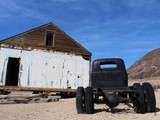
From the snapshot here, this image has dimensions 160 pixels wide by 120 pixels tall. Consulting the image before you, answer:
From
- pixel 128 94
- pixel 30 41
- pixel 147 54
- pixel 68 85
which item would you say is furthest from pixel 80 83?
pixel 147 54

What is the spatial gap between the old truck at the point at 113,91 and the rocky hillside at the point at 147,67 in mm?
60736

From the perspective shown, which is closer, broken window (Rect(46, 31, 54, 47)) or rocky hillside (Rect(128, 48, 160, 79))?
broken window (Rect(46, 31, 54, 47))

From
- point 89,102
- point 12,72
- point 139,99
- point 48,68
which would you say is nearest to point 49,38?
point 48,68

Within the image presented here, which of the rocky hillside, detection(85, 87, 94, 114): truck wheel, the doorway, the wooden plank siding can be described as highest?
the rocky hillside

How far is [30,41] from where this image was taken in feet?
99.8

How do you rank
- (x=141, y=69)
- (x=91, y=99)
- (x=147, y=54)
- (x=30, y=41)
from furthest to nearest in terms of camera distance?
1. (x=147, y=54)
2. (x=141, y=69)
3. (x=30, y=41)
4. (x=91, y=99)

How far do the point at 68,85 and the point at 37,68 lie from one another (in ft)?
9.73

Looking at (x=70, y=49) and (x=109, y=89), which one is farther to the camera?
(x=70, y=49)

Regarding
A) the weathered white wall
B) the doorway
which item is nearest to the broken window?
the weathered white wall

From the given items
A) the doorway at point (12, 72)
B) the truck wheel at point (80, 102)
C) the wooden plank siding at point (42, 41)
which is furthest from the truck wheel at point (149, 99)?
the wooden plank siding at point (42, 41)

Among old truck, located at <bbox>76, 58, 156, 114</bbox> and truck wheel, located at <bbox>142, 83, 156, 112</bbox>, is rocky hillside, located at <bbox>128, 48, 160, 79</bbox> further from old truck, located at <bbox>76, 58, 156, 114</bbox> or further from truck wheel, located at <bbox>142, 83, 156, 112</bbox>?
truck wheel, located at <bbox>142, 83, 156, 112</bbox>

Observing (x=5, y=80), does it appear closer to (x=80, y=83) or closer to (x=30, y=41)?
(x=30, y=41)

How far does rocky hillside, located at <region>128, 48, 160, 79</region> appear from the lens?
253 feet

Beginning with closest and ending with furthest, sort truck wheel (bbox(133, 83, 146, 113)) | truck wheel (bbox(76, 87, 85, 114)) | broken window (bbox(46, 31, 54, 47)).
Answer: truck wheel (bbox(133, 83, 146, 113)), truck wheel (bbox(76, 87, 85, 114)), broken window (bbox(46, 31, 54, 47))
